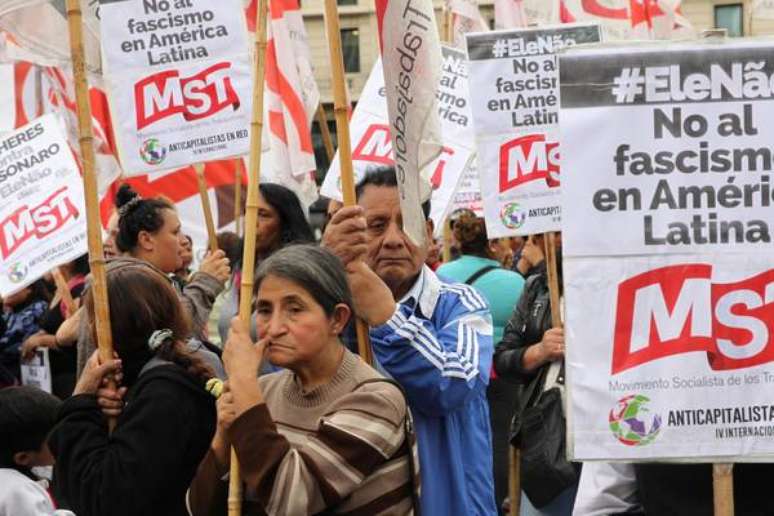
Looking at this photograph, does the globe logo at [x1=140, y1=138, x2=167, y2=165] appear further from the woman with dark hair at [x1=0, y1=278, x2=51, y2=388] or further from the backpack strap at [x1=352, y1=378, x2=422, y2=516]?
the backpack strap at [x1=352, y1=378, x2=422, y2=516]

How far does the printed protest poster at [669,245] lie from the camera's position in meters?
3.41

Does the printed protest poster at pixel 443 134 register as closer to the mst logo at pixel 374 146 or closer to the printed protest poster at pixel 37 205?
the mst logo at pixel 374 146

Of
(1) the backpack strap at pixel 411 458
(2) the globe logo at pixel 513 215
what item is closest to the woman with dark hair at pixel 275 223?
(2) the globe logo at pixel 513 215

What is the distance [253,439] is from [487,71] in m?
4.54

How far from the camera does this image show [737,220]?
3420 mm

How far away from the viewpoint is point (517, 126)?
7254mm

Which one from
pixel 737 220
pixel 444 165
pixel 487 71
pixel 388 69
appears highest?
pixel 388 69

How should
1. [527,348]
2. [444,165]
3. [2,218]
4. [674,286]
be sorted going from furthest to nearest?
[444,165] < [2,218] < [527,348] < [674,286]

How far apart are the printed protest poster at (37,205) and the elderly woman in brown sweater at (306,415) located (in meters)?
4.60

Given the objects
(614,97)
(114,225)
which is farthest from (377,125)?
(614,97)

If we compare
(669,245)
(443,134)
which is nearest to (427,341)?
(669,245)

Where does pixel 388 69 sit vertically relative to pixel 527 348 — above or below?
above

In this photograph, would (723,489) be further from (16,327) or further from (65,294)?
(16,327)

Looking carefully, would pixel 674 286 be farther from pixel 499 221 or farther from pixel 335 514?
pixel 499 221
